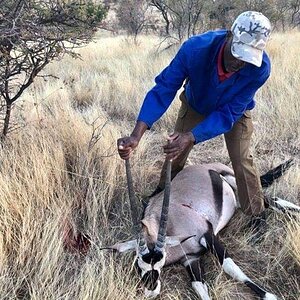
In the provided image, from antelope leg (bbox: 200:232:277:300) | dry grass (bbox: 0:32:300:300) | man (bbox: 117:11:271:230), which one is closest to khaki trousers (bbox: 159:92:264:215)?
man (bbox: 117:11:271:230)

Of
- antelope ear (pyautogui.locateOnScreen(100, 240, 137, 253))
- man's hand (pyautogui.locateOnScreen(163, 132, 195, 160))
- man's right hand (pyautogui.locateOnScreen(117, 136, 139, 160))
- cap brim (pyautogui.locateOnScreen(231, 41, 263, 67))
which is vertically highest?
cap brim (pyautogui.locateOnScreen(231, 41, 263, 67))

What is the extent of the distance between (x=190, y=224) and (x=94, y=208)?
2.45 ft

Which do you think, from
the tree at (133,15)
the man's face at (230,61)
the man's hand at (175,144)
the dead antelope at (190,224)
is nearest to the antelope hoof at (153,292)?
the dead antelope at (190,224)

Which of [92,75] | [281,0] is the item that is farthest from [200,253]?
[281,0]

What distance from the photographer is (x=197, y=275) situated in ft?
9.66

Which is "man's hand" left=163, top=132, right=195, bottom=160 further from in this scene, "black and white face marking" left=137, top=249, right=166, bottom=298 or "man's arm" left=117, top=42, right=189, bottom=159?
"black and white face marking" left=137, top=249, right=166, bottom=298

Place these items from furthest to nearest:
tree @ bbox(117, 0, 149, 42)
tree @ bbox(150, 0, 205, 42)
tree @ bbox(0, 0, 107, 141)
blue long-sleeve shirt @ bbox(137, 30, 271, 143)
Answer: tree @ bbox(117, 0, 149, 42) < tree @ bbox(150, 0, 205, 42) < tree @ bbox(0, 0, 107, 141) < blue long-sleeve shirt @ bbox(137, 30, 271, 143)

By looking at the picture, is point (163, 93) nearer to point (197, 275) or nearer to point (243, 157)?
point (243, 157)

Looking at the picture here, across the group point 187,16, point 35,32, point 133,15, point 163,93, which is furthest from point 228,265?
point 133,15

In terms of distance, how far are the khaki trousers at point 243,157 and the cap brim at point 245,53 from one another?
2.62ft

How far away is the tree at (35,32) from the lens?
3.52 metres

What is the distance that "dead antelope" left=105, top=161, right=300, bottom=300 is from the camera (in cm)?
272

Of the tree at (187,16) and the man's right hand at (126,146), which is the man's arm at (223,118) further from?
the tree at (187,16)

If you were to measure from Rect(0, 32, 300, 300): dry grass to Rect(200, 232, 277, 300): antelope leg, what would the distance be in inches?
2.6
